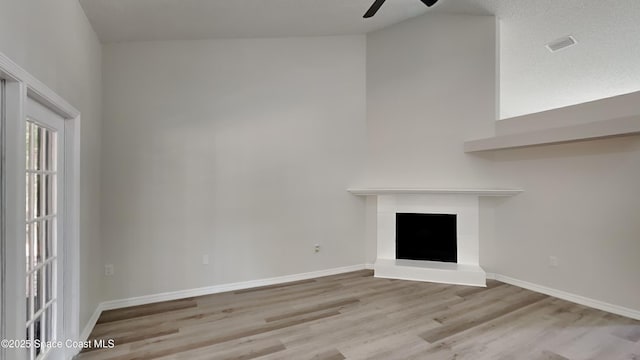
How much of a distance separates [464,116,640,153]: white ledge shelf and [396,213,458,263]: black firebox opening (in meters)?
1.13

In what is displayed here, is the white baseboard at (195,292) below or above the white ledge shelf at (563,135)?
below

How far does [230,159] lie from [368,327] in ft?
8.22

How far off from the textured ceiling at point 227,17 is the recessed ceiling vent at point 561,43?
172cm

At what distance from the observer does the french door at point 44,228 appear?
1793mm

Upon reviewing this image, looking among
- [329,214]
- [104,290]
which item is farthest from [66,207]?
[329,214]

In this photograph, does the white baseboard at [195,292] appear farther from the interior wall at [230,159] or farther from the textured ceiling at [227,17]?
the textured ceiling at [227,17]

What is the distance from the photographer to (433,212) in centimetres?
431

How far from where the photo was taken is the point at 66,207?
7.36 ft

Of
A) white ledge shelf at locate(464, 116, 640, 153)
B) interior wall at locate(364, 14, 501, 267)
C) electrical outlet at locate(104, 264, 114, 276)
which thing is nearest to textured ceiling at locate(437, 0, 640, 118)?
interior wall at locate(364, 14, 501, 267)

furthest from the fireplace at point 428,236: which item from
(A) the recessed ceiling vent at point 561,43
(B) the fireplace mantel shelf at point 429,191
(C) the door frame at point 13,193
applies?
(C) the door frame at point 13,193

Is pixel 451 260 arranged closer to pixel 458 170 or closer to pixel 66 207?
pixel 458 170

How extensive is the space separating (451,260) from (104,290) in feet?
14.6

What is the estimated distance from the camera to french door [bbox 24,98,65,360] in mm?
1793

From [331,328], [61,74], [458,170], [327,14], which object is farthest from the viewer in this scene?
[458,170]
